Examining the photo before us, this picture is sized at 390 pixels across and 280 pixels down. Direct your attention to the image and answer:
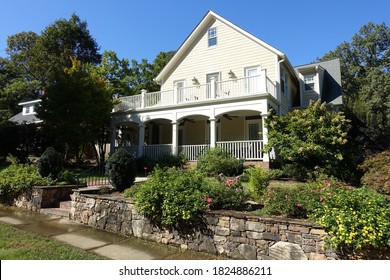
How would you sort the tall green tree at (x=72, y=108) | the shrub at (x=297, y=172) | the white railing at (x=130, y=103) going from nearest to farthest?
the shrub at (x=297, y=172)
the tall green tree at (x=72, y=108)
the white railing at (x=130, y=103)

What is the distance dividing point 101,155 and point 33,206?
429 inches

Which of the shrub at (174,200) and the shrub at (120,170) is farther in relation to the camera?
the shrub at (120,170)

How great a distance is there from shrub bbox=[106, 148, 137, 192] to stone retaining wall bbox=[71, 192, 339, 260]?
1.78 m

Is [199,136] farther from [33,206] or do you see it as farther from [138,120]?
[33,206]

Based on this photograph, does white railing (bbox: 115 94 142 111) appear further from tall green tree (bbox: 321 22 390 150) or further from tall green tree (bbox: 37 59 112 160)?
tall green tree (bbox: 321 22 390 150)

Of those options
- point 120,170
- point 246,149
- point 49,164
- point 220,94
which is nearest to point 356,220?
point 120,170

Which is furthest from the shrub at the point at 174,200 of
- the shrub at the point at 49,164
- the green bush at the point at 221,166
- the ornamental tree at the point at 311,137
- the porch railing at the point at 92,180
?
the ornamental tree at the point at 311,137

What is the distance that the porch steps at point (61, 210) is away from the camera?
24.4 ft

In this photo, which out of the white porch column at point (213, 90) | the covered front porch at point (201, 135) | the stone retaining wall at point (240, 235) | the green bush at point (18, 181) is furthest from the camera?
the white porch column at point (213, 90)

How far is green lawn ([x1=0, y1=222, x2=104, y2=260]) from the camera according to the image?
4.28 metres

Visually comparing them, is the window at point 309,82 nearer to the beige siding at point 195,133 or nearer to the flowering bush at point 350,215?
the beige siding at point 195,133

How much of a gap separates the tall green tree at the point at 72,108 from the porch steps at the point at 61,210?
7.72 meters

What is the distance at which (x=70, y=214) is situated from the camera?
727 centimetres

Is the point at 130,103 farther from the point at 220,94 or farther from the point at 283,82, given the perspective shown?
the point at 283,82
